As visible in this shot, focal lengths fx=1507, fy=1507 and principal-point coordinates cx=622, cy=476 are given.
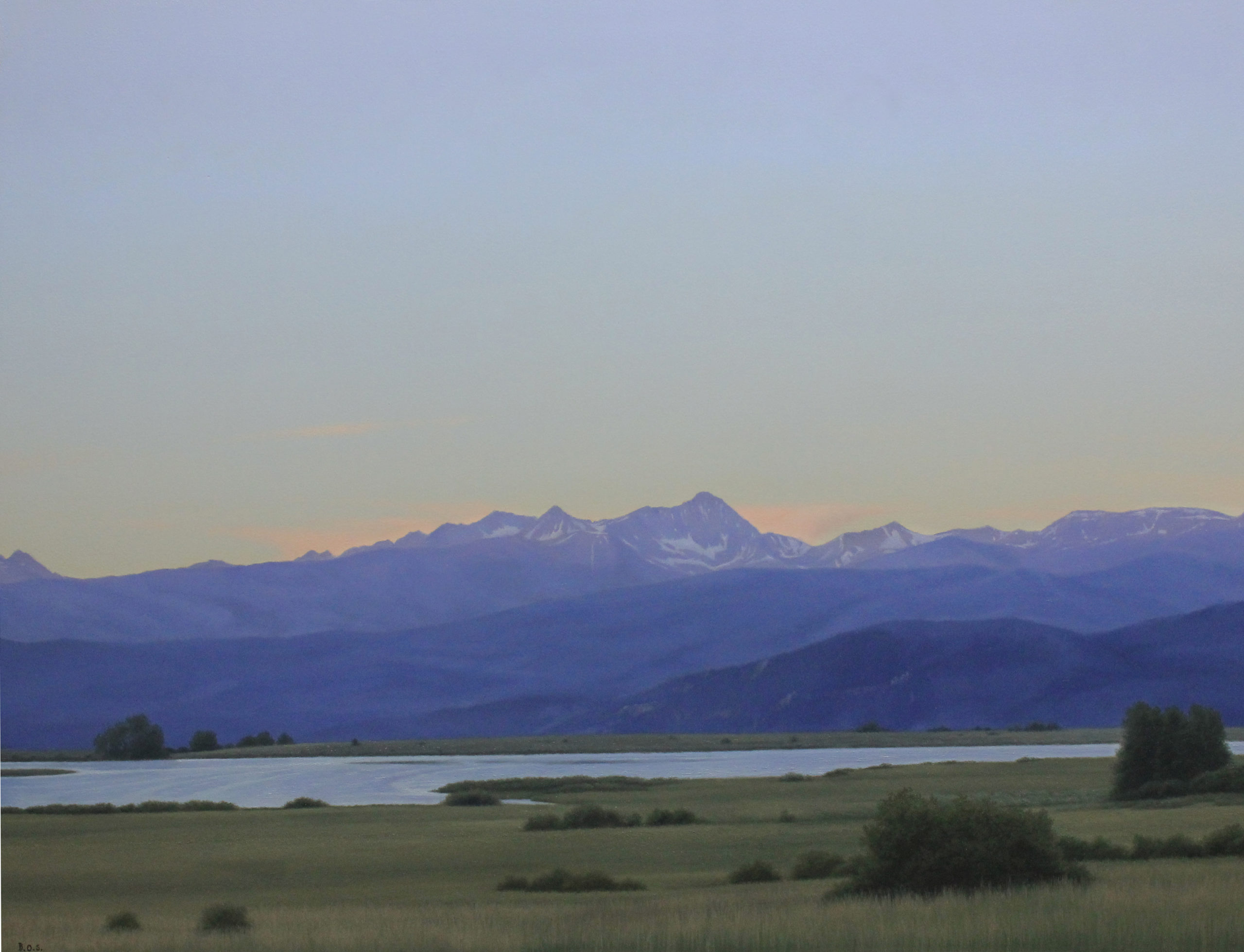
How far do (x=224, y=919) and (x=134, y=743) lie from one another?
532 feet

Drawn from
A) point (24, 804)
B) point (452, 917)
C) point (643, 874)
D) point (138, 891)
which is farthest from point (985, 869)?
point (24, 804)

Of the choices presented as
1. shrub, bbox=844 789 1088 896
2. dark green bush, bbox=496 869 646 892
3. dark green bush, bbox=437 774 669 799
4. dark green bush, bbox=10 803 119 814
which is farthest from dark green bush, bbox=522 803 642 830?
shrub, bbox=844 789 1088 896

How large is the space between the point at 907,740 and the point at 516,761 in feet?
198

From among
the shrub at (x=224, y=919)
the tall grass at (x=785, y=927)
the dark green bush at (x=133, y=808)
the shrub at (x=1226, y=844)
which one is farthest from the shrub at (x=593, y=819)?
the shrub at (x=224, y=919)

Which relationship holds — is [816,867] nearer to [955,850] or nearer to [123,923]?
[955,850]

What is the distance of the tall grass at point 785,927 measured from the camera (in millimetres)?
23734

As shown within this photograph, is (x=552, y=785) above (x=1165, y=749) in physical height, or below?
below


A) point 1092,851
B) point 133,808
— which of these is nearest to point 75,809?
point 133,808

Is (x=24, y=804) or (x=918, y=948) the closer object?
(x=918, y=948)

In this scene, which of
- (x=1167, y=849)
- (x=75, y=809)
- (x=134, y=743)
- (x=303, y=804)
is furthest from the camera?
(x=134, y=743)

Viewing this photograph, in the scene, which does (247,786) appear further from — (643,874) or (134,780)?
(643,874)

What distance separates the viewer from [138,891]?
4231 cm

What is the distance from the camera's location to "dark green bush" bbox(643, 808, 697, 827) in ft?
204

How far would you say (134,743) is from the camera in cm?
18262
